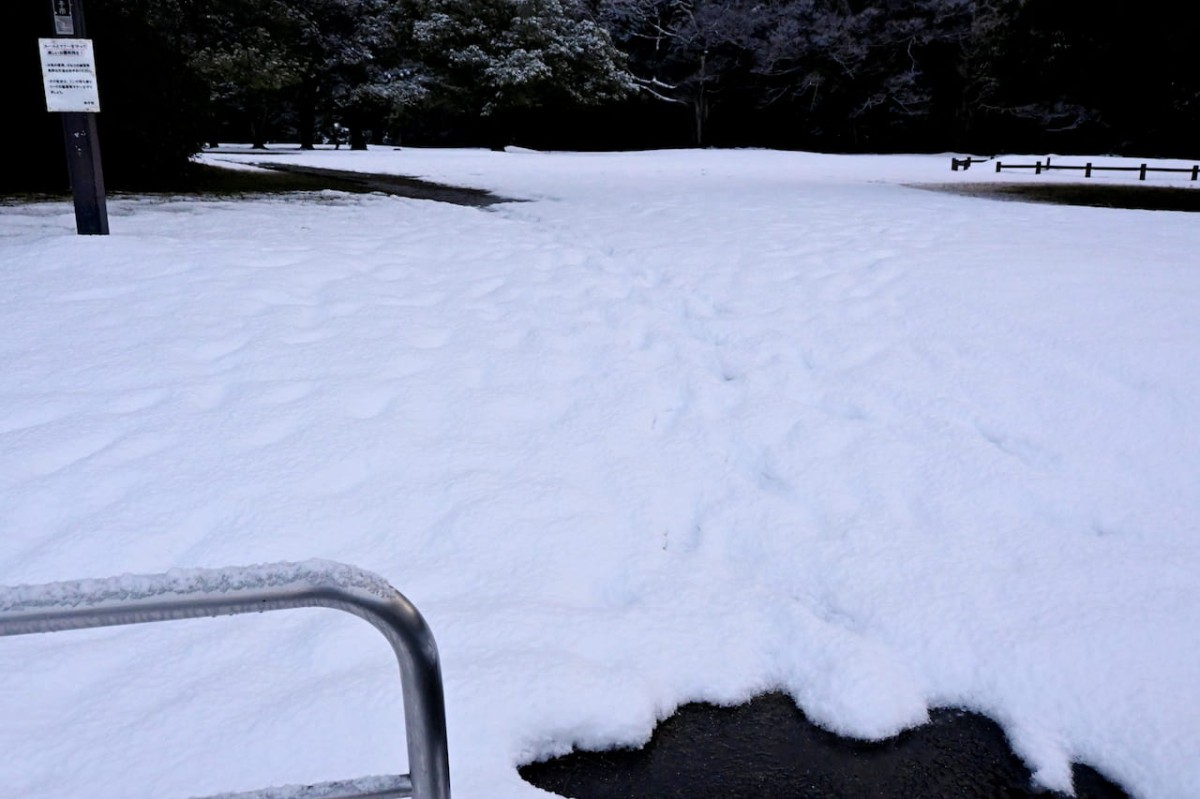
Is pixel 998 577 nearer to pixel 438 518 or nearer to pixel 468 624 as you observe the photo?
pixel 468 624

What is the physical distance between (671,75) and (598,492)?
3222 centimetres

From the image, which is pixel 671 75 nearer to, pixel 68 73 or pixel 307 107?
pixel 307 107

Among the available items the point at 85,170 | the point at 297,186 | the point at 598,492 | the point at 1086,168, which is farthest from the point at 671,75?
the point at 598,492

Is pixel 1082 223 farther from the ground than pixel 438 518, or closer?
farther from the ground

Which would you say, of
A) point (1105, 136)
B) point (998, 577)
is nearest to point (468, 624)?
point (998, 577)

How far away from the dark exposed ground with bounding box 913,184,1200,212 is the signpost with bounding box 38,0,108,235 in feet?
38.4

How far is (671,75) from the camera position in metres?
33.0

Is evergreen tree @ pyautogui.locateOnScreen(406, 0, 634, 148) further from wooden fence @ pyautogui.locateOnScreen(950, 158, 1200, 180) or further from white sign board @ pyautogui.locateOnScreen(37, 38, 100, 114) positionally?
white sign board @ pyautogui.locateOnScreen(37, 38, 100, 114)

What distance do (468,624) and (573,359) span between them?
2.46 metres

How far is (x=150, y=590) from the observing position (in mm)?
1124

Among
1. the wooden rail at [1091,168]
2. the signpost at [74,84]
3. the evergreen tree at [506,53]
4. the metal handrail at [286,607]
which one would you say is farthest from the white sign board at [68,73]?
the evergreen tree at [506,53]

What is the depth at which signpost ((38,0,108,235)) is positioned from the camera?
5.77 m

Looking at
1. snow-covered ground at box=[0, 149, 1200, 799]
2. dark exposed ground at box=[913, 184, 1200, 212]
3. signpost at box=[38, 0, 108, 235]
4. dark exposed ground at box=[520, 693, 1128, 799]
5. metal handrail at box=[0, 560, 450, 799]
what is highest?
signpost at box=[38, 0, 108, 235]

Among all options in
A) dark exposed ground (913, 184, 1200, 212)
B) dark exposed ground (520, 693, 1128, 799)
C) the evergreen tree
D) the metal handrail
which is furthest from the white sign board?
the evergreen tree
